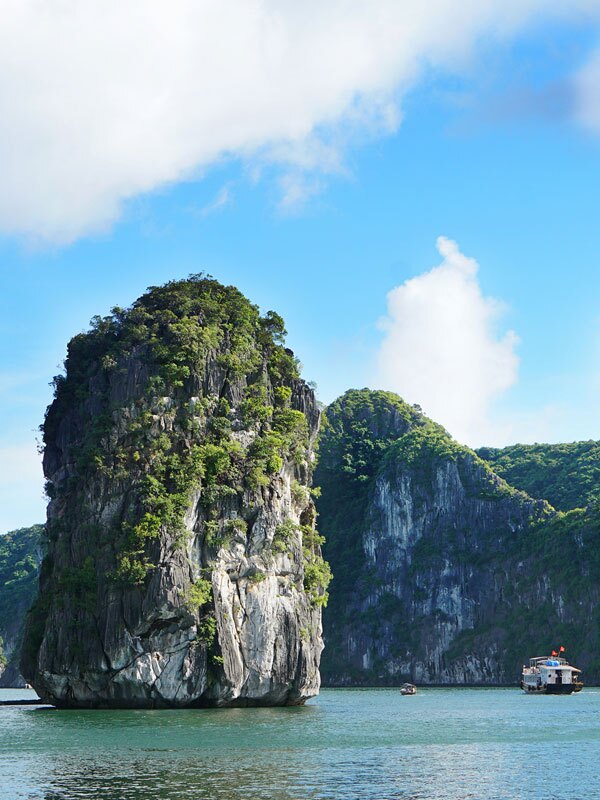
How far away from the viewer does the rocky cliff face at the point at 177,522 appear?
181 feet

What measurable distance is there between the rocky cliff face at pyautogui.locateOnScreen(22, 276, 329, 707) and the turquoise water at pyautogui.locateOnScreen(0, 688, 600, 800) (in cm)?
233

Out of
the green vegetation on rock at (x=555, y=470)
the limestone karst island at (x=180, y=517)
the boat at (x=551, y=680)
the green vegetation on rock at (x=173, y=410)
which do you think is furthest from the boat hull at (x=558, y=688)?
the green vegetation on rock at (x=555, y=470)

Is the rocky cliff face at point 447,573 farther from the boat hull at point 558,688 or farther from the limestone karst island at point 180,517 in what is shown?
the limestone karst island at point 180,517

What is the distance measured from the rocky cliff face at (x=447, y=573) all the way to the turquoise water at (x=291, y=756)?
237ft

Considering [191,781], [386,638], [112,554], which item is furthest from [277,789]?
[386,638]

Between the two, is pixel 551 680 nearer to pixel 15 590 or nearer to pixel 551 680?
pixel 551 680

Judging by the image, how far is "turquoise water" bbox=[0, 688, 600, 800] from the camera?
28078 millimetres

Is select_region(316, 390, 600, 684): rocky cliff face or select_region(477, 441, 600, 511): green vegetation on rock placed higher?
select_region(477, 441, 600, 511): green vegetation on rock

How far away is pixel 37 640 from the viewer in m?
59.1

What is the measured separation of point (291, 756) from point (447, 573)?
105 meters

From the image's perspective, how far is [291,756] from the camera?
35.5 m

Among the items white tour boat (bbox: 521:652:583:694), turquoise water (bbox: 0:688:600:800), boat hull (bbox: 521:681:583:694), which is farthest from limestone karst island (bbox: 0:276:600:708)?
white tour boat (bbox: 521:652:583:694)

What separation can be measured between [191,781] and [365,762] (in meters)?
7.91

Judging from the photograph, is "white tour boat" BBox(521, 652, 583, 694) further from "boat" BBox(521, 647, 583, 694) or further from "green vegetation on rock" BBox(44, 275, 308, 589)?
"green vegetation on rock" BBox(44, 275, 308, 589)
